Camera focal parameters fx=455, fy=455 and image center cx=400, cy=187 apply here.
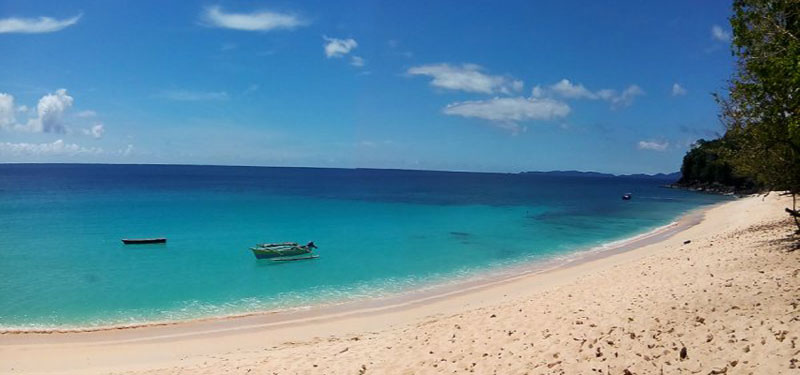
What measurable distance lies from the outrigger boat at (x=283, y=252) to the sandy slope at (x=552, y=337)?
45.1 feet

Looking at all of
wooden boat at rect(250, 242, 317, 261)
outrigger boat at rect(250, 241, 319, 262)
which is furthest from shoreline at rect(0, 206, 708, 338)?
wooden boat at rect(250, 242, 317, 261)

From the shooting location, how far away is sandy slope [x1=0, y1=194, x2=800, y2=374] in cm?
930

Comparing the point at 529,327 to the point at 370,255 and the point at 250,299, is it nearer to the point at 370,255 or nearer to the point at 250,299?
the point at 250,299

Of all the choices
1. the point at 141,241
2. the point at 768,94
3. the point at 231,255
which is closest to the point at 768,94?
the point at 768,94

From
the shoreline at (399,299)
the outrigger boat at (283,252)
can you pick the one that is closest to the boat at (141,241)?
the outrigger boat at (283,252)

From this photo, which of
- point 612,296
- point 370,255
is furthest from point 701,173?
point 612,296

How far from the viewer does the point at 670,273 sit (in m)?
16.8

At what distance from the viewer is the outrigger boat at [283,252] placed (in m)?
32.0

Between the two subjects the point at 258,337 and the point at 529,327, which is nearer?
the point at 529,327

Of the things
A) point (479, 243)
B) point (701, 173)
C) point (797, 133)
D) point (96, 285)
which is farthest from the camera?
point (701, 173)

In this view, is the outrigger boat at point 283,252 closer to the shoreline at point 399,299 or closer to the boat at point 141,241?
the boat at point 141,241

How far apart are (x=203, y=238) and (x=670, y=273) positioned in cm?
3720

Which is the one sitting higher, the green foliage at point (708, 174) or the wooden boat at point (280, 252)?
the green foliage at point (708, 174)

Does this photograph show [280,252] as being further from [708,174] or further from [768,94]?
[708,174]
